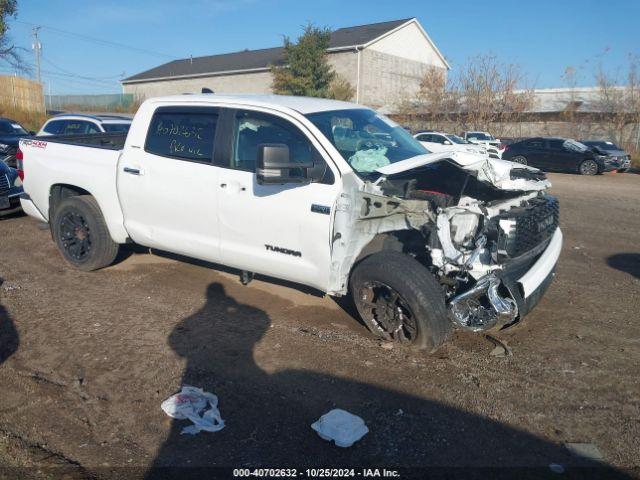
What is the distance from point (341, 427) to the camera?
332 cm

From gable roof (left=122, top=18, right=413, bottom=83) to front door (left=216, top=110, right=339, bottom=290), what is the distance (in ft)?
126

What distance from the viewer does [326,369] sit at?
4098 mm

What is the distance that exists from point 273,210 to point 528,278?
81.7 inches

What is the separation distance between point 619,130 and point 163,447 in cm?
3419

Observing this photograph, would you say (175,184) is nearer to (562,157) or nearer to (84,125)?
(84,125)

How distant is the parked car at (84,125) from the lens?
446 inches

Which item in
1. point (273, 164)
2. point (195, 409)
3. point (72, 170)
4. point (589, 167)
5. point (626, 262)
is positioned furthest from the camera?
point (589, 167)

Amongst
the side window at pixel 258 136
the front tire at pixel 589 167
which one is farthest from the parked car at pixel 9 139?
the front tire at pixel 589 167

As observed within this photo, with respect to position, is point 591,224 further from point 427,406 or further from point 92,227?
point 92,227

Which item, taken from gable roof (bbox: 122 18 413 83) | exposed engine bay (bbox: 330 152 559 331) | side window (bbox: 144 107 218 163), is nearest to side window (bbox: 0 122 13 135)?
side window (bbox: 144 107 218 163)

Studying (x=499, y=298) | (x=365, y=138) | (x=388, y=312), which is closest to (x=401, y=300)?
(x=388, y=312)

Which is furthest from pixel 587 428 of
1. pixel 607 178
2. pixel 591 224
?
pixel 607 178

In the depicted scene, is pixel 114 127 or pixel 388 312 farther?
pixel 114 127

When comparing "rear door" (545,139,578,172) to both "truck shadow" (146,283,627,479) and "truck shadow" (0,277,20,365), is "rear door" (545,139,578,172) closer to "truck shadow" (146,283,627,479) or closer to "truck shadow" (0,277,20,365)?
"truck shadow" (146,283,627,479)
